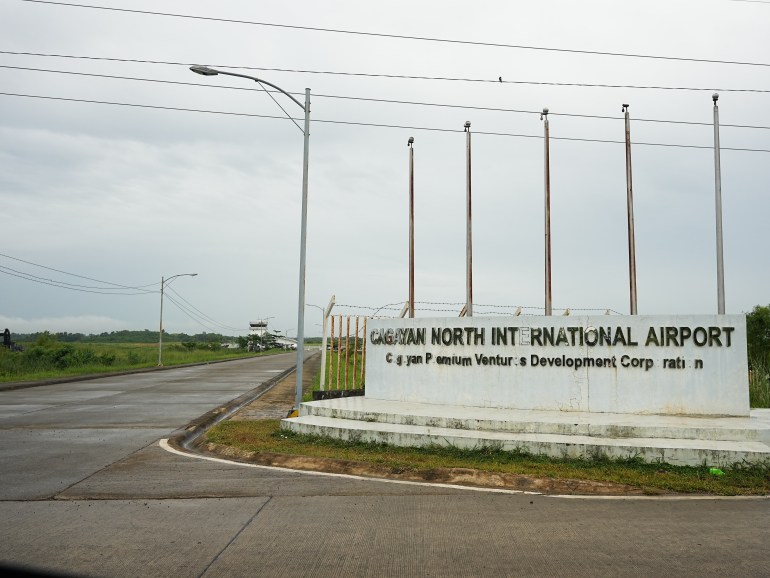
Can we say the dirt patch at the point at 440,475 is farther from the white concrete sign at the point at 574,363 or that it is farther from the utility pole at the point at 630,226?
the utility pole at the point at 630,226

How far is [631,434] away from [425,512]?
487cm

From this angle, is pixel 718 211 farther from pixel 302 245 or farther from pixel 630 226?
pixel 302 245

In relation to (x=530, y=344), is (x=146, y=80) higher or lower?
higher

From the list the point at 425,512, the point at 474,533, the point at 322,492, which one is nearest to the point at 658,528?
the point at 474,533

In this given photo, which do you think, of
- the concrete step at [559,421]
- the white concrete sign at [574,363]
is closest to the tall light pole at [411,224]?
the white concrete sign at [574,363]

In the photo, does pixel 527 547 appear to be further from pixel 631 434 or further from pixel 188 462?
pixel 188 462

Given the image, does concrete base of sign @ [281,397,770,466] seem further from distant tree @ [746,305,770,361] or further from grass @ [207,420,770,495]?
distant tree @ [746,305,770,361]

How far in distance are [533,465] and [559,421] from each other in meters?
1.90

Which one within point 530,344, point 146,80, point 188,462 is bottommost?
point 188,462

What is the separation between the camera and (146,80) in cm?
1773

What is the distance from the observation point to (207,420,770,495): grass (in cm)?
838

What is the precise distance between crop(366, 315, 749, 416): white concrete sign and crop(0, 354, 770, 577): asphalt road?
4.39m

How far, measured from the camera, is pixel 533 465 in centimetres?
935

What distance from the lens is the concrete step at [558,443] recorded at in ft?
30.3
